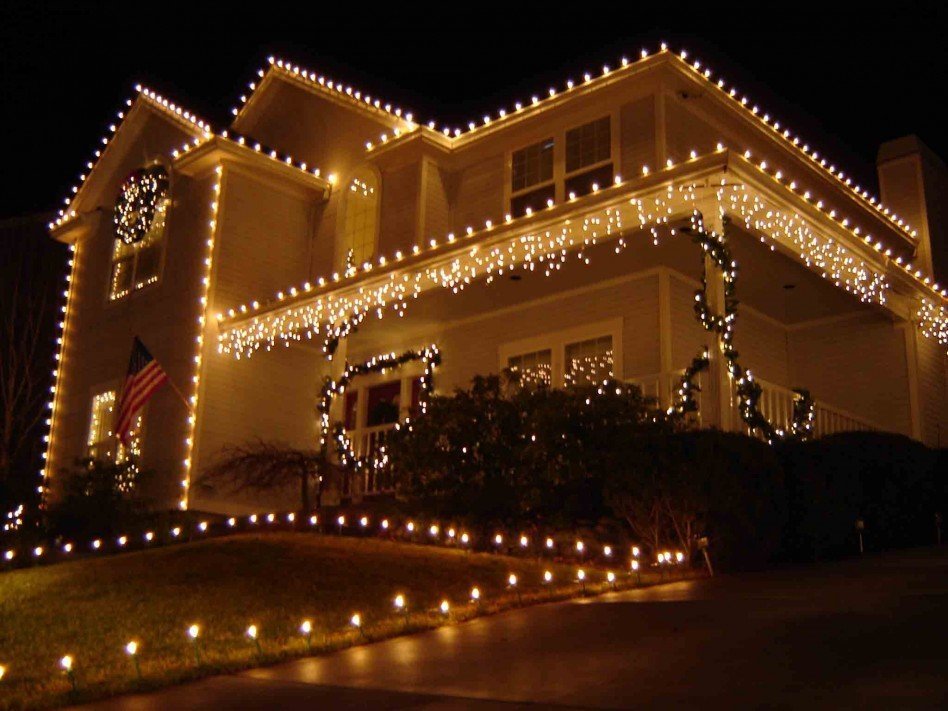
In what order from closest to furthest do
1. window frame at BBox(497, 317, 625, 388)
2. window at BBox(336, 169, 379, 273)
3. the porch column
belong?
the porch column, window frame at BBox(497, 317, 625, 388), window at BBox(336, 169, 379, 273)

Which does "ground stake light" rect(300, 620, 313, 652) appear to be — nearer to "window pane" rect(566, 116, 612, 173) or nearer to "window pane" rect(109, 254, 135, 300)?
"window pane" rect(566, 116, 612, 173)

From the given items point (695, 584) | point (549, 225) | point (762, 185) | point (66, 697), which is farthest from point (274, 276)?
point (66, 697)

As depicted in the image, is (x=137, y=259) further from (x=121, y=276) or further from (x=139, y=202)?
(x=139, y=202)

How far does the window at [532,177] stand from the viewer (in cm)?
1528

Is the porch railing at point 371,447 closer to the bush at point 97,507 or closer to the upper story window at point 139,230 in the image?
the bush at point 97,507

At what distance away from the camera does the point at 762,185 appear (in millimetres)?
11344

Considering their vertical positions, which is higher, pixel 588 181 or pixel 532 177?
pixel 532 177

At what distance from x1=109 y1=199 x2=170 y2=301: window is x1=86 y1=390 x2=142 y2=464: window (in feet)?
6.14

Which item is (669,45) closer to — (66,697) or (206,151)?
(206,151)

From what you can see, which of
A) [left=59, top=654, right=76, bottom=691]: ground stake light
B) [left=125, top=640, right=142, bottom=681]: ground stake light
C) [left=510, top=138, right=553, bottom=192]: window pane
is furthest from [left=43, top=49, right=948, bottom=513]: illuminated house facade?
[left=59, top=654, right=76, bottom=691]: ground stake light

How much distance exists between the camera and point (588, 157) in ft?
49.1

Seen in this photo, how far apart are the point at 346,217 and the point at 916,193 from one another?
984 cm

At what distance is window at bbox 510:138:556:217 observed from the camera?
50.1 ft

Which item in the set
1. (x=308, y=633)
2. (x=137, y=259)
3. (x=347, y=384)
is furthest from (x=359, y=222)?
(x=308, y=633)
